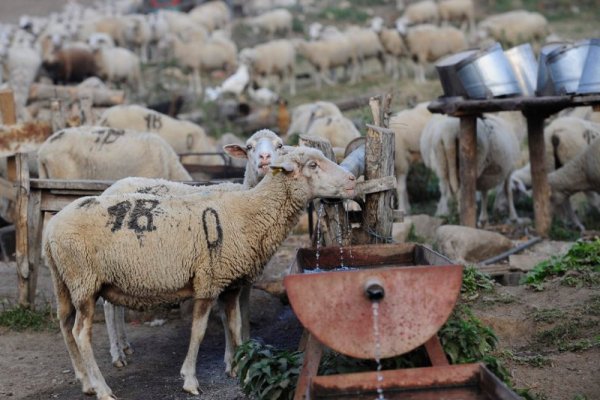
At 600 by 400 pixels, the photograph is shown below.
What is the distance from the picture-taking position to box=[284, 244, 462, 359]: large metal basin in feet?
16.6

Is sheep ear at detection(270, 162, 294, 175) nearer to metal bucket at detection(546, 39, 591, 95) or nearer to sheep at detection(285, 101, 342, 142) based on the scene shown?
metal bucket at detection(546, 39, 591, 95)

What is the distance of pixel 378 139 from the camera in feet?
23.3

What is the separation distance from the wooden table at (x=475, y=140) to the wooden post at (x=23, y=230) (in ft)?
16.3

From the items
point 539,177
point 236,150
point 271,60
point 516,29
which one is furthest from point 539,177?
point 516,29

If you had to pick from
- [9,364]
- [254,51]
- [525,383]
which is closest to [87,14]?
[254,51]

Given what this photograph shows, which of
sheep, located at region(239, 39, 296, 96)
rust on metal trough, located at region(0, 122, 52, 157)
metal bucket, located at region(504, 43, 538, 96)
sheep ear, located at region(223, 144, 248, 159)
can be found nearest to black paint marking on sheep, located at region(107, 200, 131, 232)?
sheep ear, located at region(223, 144, 248, 159)

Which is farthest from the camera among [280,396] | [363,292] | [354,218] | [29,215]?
[29,215]

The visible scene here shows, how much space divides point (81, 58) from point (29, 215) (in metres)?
16.7

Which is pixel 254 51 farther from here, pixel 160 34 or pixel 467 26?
pixel 467 26

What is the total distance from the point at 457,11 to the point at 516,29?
448 cm

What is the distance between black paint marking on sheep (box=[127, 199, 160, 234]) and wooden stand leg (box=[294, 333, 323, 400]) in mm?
1977

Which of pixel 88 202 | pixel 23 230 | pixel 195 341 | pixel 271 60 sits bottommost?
pixel 195 341

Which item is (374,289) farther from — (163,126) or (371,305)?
(163,126)

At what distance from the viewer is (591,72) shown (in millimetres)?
10375
